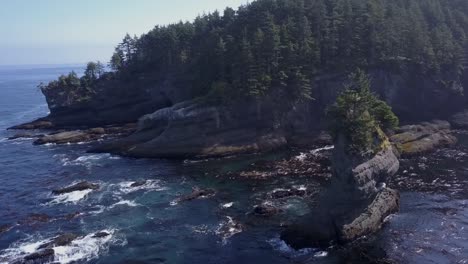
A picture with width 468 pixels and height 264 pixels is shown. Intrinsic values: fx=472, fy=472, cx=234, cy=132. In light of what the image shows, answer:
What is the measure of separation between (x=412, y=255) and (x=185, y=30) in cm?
9369

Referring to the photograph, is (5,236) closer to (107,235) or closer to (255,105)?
(107,235)

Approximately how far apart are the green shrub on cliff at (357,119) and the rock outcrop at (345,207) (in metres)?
1.06

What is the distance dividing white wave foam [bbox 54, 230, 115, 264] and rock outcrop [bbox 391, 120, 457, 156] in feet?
176

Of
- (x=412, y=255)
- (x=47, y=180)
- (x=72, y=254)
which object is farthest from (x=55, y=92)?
(x=412, y=255)

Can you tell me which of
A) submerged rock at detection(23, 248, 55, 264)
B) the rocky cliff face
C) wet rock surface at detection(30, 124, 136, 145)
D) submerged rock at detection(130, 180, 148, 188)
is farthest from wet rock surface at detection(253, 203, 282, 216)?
wet rock surface at detection(30, 124, 136, 145)

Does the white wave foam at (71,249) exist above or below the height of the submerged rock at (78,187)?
below

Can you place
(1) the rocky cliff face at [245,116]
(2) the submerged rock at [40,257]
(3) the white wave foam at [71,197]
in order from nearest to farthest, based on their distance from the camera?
(2) the submerged rock at [40,257]
(3) the white wave foam at [71,197]
(1) the rocky cliff face at [245,116]

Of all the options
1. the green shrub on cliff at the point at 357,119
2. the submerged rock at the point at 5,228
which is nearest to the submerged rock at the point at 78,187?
the submerged rock at the point at 5,228

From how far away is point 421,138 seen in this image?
8894cm

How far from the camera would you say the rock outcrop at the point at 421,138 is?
276 feet

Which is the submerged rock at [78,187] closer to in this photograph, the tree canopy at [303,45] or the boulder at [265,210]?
the boulder at [265,210]

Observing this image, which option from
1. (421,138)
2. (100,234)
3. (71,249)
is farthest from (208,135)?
(71,249)

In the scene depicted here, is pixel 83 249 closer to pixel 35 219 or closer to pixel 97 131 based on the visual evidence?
pixel 35 219

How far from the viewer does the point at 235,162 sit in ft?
276
